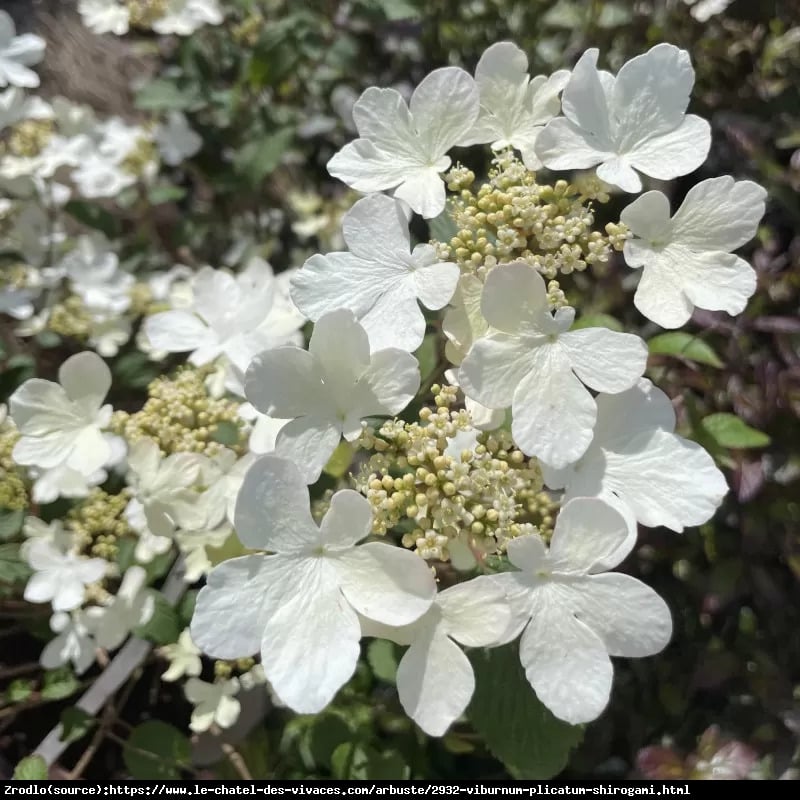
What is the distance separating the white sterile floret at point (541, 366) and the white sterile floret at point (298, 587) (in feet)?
0.45

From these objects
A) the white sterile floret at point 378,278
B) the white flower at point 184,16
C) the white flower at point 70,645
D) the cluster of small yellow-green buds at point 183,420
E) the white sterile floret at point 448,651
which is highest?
the white flower at point 184,16

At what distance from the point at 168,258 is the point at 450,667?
137cm

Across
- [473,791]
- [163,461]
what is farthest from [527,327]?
[473,791]

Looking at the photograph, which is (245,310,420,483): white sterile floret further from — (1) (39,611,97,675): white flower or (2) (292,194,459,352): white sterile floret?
(1) (39,611,97,675): white flower

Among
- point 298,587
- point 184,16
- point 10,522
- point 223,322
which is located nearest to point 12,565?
point 10,522

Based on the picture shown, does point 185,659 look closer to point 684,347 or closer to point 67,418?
point 67,418

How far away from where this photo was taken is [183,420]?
→ 83cm

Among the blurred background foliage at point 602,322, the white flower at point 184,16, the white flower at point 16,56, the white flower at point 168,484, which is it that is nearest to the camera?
the white flower at point 168,484

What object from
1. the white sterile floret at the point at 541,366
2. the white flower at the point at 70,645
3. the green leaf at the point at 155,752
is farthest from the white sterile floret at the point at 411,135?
the green leaf at the point at 155,752

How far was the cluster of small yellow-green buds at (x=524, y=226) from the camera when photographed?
2.03ft

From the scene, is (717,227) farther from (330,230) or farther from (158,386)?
(330,230)

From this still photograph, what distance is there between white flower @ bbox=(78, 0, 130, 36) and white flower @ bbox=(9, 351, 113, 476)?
88 cm

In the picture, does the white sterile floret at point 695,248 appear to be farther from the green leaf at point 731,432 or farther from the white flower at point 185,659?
the white flower at point 185,659

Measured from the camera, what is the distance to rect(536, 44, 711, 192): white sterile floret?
0.61 metres
